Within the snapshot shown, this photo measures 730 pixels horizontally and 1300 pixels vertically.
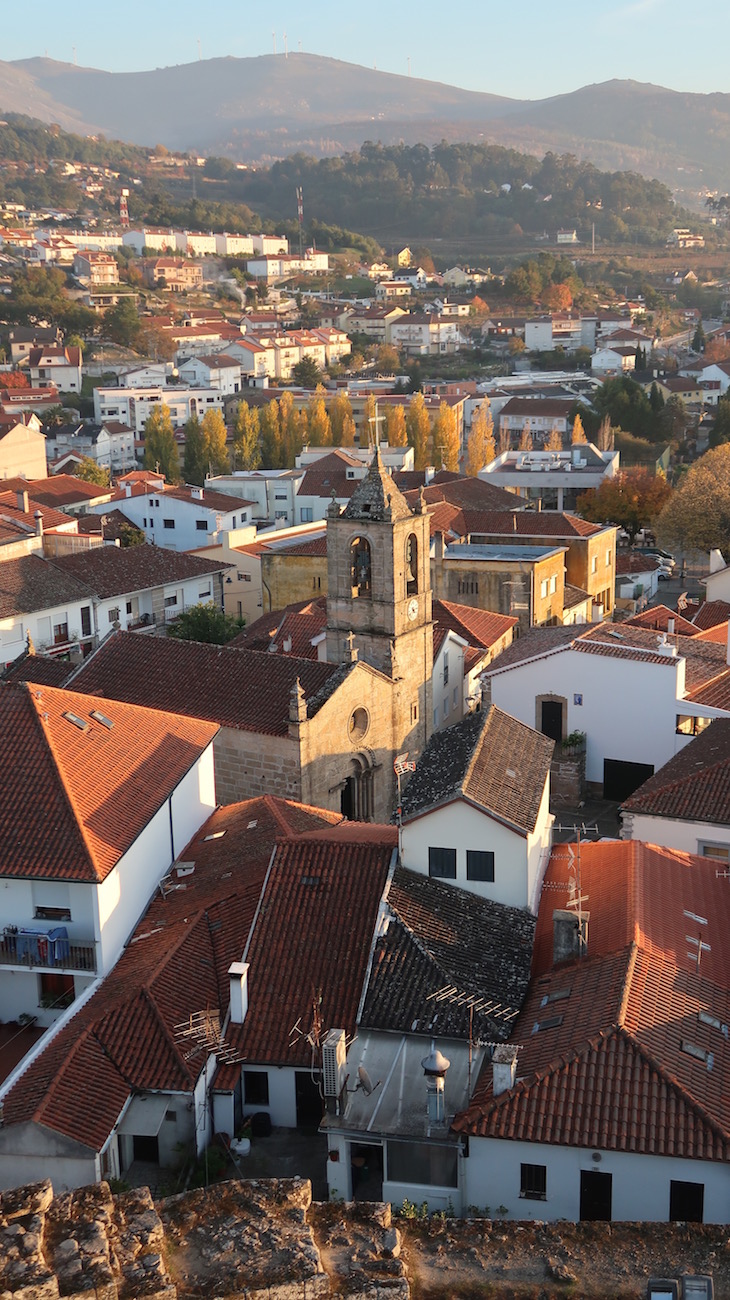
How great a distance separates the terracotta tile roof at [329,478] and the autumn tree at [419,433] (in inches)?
447

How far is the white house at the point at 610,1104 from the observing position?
13844 mm

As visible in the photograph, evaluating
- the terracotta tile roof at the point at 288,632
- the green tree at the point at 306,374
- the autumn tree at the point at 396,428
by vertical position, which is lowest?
the terracotta tile roof at the point at 288,632


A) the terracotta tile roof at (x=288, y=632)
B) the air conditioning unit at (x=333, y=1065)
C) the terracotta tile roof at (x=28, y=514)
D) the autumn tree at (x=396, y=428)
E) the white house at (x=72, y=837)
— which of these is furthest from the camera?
the autumn tree at (x=396, y=428)

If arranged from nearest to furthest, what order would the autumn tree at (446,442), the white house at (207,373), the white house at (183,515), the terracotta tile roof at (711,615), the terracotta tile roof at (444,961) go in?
the terracotta tile roof at (444,961), the terracotta tile roof at (711,615), the white house at (183,515), the autumn tree at (446,442), the white house at (207,373)

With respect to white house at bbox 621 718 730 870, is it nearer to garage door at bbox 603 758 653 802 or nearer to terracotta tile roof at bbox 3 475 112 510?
garage door at bbox 603 758 653 802

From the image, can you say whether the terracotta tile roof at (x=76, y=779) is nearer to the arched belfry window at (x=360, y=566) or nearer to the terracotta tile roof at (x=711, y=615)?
the arched belfry window at (x=360, y=566)

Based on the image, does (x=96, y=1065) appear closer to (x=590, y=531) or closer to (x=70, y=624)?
(x=70, y=624)

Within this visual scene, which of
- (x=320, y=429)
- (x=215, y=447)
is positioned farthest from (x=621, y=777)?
(x=320, y=429)

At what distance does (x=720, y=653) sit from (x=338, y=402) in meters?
48.5

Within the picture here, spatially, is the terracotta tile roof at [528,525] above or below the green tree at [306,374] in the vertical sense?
below

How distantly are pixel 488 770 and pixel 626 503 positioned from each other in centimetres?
4007

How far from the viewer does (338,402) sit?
78312 millimetres

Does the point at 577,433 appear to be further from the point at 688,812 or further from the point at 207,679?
the point at 688,812

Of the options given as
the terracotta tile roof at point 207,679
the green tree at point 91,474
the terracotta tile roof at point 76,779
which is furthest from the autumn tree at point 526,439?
the terracotta tile roof at point 76,779
